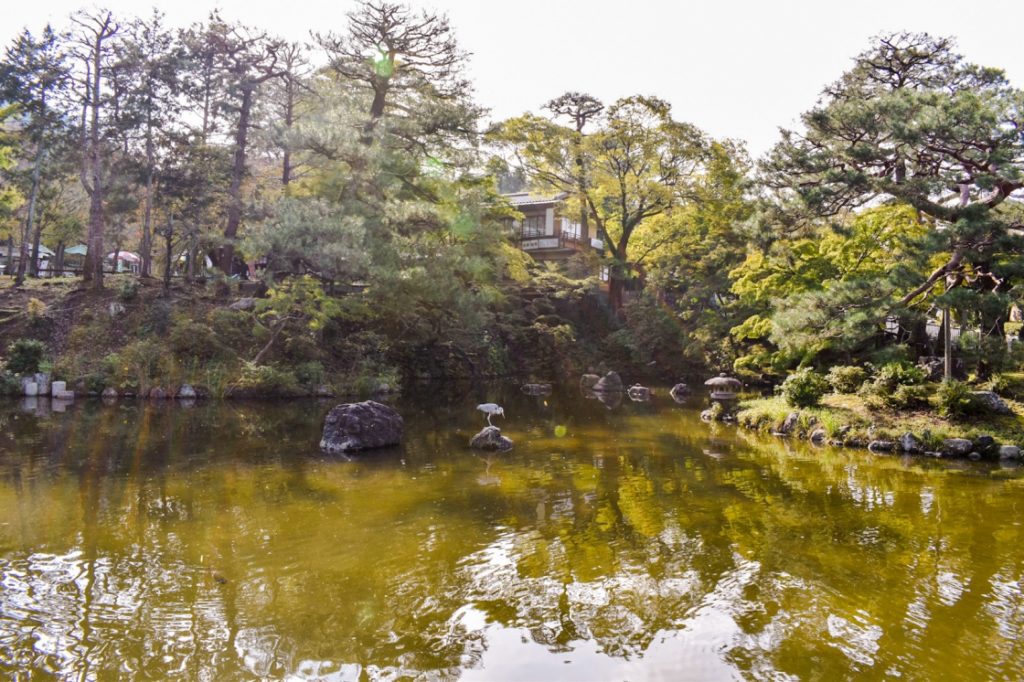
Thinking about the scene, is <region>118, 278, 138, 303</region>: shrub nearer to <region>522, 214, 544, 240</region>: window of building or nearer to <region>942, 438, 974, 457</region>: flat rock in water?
<region>522, 214, 544, 240</region>: window of building

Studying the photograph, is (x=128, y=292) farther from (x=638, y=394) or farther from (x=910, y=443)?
(x=910, y=443)

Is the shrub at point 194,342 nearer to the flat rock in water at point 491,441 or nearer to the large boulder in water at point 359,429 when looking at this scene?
the large boulder in water at point 359,429

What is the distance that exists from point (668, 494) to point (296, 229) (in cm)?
1407

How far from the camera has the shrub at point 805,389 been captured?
16.3 metres

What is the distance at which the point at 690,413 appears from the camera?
19656 mm

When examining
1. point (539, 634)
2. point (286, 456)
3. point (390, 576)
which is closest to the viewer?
point (539, 634)

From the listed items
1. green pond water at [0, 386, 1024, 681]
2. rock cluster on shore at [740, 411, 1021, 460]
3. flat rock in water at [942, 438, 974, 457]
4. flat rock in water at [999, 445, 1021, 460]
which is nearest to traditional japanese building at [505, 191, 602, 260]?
rock cluster on shore at [740, 411, 1021, 460]

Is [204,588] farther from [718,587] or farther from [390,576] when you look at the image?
[718,587]

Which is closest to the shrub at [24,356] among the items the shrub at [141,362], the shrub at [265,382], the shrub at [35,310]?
the shrub at [141,362]

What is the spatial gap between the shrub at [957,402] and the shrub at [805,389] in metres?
2.91

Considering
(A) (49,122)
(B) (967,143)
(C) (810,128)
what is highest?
(A) (49,122)

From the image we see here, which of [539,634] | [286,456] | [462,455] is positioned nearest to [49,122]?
[286,456]

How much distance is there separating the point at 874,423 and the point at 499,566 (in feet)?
36.3

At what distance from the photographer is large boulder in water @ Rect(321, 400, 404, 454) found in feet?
41.7
